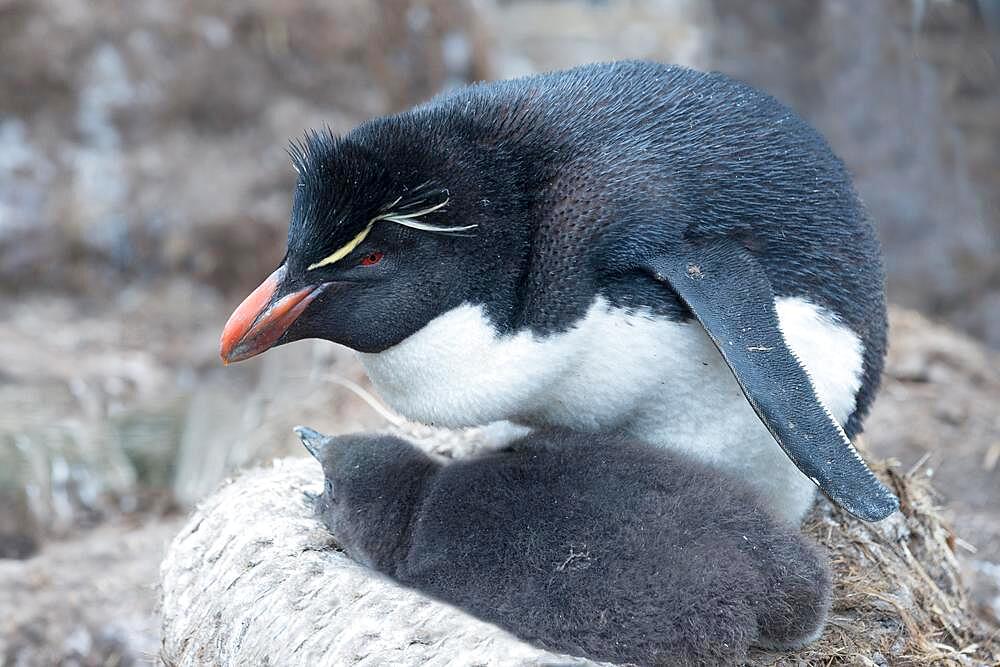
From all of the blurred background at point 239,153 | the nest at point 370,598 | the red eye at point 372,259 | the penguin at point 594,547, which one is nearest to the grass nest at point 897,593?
the nest at point 370,598

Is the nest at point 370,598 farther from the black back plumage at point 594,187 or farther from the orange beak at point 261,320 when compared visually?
the black back plumage at point 594,187

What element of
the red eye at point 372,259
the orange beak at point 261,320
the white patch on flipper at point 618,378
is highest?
the red eye at point 372,259

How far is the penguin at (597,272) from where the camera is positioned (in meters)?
2.23

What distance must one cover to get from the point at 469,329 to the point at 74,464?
2989 millimetres

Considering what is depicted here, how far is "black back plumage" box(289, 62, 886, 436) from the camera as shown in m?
2.26

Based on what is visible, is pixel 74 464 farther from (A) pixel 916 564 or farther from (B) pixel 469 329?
(A) pixel 916 564

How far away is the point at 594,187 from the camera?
2340 mm

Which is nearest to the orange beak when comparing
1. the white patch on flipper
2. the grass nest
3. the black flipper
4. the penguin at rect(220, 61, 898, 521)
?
the penguin at rect(220, 61, 898, 521)

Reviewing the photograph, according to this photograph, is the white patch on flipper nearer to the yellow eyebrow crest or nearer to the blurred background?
the yellow eyebrow crest

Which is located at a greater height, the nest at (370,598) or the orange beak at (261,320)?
the orange beak at (261,320)

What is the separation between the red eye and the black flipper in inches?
20.2

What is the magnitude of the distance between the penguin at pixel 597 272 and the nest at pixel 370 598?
13.8 inches

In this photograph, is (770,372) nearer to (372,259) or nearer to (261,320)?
(372,259)

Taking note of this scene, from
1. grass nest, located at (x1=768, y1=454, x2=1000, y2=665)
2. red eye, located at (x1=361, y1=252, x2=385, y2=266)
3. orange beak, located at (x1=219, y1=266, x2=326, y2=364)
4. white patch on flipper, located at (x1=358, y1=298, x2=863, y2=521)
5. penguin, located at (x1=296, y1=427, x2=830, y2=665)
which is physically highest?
red eye, located at (x1=361, y1=252, x2=385, y2=266)
